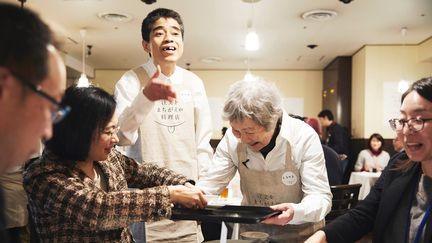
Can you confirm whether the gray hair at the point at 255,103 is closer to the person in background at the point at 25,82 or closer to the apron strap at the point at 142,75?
the apron strap at the point at 142,75

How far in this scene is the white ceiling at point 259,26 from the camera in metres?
5.50

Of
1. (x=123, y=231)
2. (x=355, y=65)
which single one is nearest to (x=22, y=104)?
(x=123, y=231)

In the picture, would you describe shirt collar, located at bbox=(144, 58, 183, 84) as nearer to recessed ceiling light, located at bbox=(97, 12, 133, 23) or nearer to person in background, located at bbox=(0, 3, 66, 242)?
person in background, located at bbox=(0, 3, 66, 242)

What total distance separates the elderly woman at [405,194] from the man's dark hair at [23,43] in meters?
1.24

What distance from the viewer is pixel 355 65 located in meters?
8.51

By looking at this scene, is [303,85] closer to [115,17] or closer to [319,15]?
[319,15]

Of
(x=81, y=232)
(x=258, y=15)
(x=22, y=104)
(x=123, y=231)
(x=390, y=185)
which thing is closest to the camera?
(x=22, y=104)

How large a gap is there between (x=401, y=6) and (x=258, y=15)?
1.93 m

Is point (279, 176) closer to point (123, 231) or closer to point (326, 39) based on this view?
point (123, 231)

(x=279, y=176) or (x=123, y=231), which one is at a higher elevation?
(x=279, y=176)

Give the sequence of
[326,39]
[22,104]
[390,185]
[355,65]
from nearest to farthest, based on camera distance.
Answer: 1. [22,104]
2. [390,185]
3. [326,39]
4. [355,65]

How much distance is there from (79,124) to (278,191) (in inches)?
36.2

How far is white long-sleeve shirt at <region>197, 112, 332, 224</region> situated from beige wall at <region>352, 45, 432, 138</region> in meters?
6.45

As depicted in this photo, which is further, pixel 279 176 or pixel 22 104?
pixel 279 176
